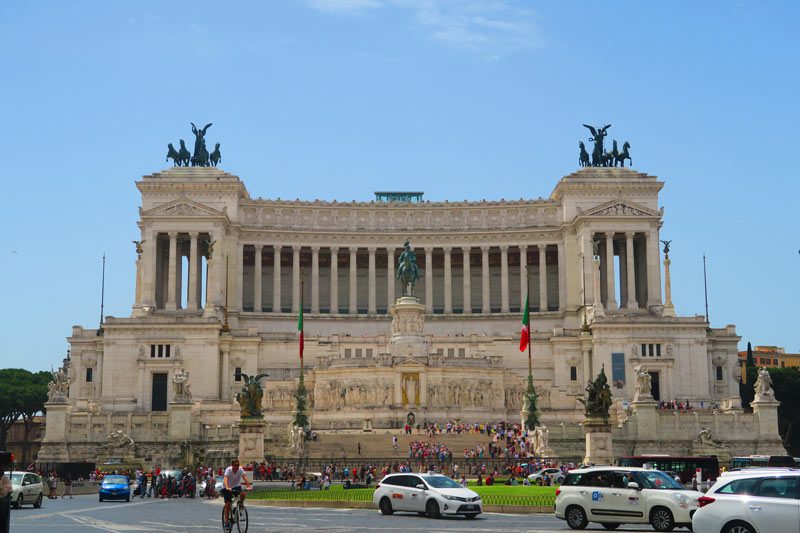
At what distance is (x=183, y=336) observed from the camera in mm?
100750

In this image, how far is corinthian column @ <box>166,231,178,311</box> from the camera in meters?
111

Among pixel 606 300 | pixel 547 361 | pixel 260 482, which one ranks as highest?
pixel 606 300

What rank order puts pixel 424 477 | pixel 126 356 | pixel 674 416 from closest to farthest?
pixel 424 477 → pixel 674 416 → pixel 126 356

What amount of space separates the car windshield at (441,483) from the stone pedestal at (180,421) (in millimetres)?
42501

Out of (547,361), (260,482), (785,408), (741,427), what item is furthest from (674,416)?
(785,408)

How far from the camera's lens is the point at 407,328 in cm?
9775

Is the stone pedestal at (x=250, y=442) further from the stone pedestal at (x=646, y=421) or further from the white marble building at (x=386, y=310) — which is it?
the stone pedestal at (x=646, y=421)

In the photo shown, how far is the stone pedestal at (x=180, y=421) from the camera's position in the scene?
255ft

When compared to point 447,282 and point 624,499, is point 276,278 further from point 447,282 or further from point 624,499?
point 624,499

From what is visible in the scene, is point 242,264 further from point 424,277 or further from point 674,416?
point 674,416

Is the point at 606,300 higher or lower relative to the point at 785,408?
higher

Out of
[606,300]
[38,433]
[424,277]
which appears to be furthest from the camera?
[38,433]

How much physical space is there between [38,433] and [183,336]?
5225 cm

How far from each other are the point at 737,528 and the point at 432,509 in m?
14.7
